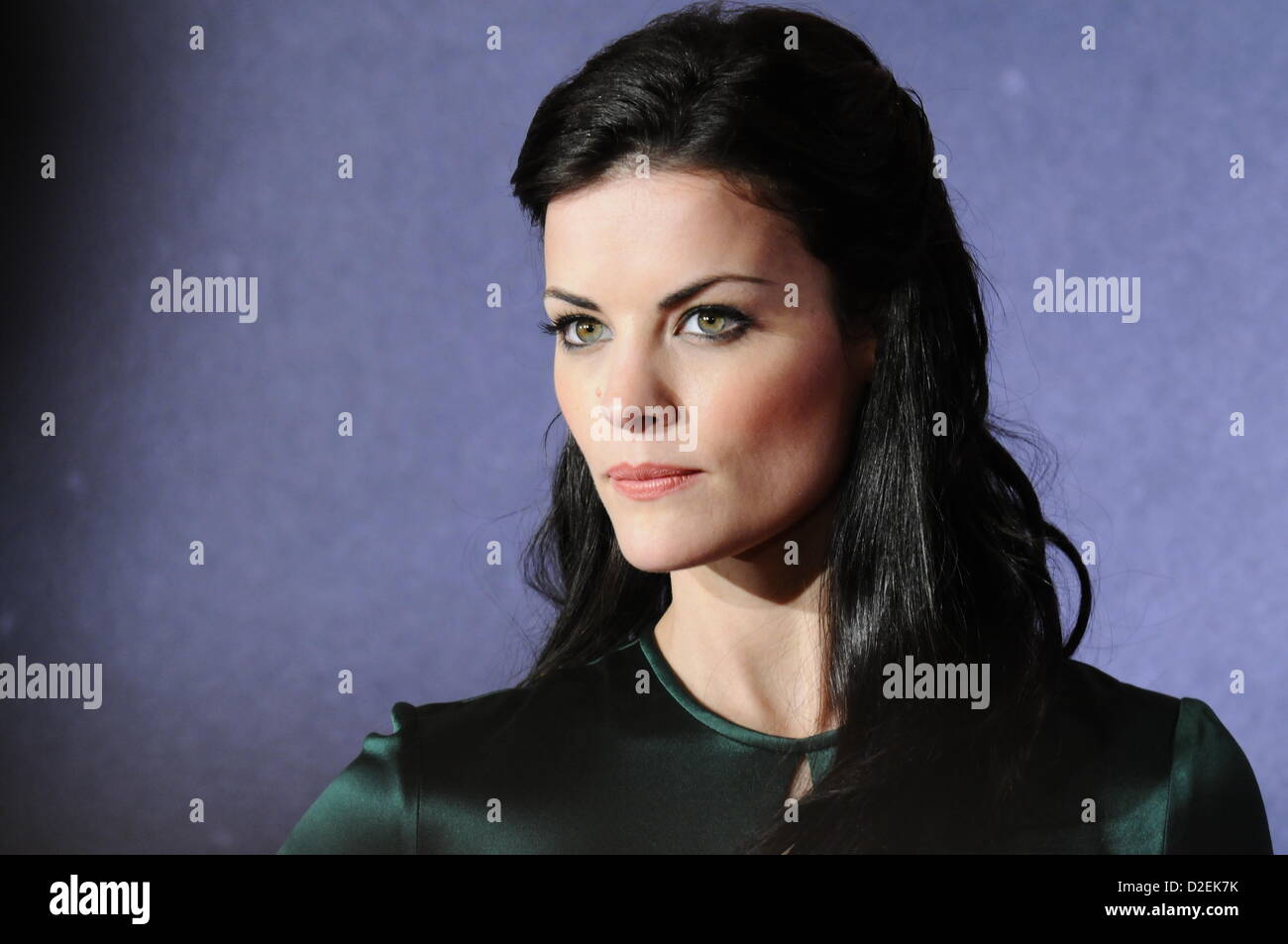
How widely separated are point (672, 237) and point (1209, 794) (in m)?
1.03

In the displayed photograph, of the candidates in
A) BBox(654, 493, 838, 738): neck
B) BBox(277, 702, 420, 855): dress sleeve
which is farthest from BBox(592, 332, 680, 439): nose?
BBox(277, 702, 420, 855): dress sleeve

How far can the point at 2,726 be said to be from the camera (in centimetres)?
230

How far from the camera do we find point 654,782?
182cm

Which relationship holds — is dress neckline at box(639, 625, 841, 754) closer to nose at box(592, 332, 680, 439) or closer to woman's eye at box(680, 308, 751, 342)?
nose at box(592, 332, 680, 439)

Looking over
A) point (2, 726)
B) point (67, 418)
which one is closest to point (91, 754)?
point (2, 726)

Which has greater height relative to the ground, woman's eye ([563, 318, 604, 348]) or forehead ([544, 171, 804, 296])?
forehead ([544, 171, 804, 296])

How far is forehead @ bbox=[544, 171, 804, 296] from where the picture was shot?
5.45 ft

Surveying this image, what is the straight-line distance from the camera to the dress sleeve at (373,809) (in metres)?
1.81

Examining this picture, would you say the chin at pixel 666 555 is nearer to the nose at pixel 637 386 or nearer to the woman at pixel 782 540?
the woman at pixel 782 540

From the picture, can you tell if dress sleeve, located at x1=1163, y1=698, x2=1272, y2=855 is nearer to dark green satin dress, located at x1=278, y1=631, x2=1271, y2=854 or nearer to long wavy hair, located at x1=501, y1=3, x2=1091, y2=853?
dark green satin dress, located at x1=278, y1=631, x2=1271, y2=854

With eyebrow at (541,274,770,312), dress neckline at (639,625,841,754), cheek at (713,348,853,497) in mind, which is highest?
eyebrow at (541,274,770,312)

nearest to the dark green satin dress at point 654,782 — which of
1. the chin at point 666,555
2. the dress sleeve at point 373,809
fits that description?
the dress sleeve at point 373,809

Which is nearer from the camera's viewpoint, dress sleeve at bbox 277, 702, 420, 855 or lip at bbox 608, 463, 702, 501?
lip at bbox 608, 463, 702, 501
